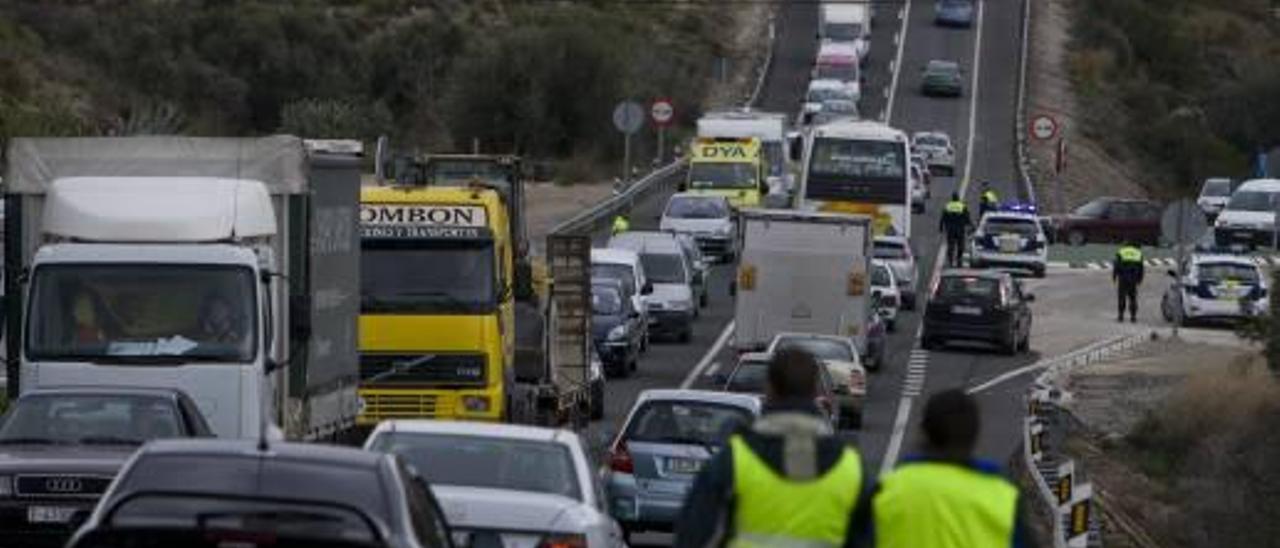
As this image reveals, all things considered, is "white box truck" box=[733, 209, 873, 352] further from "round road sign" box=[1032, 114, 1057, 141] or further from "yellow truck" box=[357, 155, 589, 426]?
"round road sign" box=[1032, 114, 1057, 141]

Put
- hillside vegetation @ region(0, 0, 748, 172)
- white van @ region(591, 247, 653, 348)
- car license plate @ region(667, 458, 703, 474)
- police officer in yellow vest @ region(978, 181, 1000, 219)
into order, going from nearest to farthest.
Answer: car license plate @ region(667, 458, 703, 474) < white van @ region(591, 247, 653, 348) < police officer in yellow vest @ region(978, 181, 1000, 219) < hillside vegetation @ region(0, 0, 748, 172)

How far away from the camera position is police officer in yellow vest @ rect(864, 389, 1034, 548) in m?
11.5

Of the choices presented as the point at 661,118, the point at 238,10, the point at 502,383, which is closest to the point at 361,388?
the point at 502,383

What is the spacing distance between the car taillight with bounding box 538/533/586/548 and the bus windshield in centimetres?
4668

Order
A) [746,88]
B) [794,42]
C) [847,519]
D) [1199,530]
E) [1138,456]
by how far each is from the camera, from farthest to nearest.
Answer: [794,42] < [746,88] < [1138,456] < [1199,530] < [847,519]

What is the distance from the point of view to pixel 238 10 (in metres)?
94.4

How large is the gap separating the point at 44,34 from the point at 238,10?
6845mm

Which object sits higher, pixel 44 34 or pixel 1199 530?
pixel 44 34

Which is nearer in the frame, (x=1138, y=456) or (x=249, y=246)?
(x=249, y=246)

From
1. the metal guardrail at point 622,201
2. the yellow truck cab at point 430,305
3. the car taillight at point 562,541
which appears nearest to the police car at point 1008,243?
the metal guardrail at point 622,201

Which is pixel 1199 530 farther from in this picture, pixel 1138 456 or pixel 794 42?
pixel 794 42

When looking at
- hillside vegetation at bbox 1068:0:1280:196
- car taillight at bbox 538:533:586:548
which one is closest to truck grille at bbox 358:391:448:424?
car taillight at bbox 538:533:586:548

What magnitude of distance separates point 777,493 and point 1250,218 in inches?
2373

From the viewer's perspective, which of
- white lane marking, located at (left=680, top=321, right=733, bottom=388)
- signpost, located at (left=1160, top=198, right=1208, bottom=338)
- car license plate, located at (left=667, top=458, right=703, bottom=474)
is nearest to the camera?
car license plate, located at (left=667, top=458, right=703, bottom=474)
